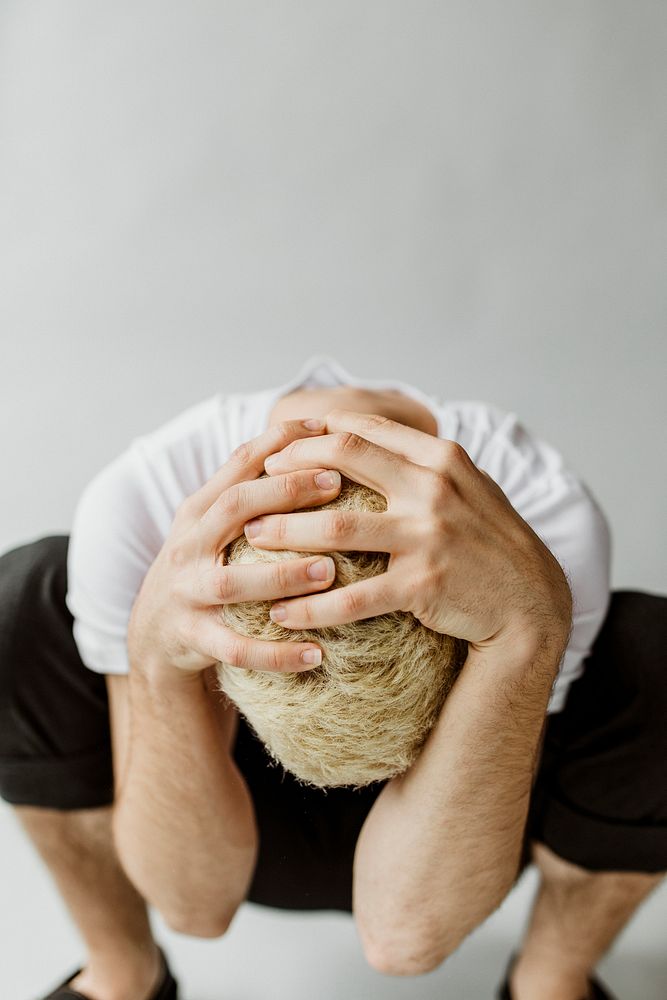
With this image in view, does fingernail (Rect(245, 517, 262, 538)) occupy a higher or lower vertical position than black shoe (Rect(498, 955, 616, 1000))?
higher

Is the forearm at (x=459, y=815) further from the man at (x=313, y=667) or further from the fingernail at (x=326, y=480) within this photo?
the fingernail at (x=326, y=480)

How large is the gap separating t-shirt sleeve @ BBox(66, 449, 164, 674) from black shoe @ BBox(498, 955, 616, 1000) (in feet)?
2.00

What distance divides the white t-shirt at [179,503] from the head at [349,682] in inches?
7.5

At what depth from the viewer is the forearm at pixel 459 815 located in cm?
81

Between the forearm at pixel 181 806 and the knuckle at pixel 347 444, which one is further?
the forearm at pixel 181 806

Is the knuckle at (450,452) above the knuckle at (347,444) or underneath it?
underneath

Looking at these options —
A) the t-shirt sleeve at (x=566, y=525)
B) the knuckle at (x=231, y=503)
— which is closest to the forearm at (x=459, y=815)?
the t-shirt sleeve at (x=566, y=525)

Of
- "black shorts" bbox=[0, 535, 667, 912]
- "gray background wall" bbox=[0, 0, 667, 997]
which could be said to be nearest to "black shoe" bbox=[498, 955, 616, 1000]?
"black shorts" bbox=[0, 535, 667, 912]

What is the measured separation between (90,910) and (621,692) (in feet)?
2.06

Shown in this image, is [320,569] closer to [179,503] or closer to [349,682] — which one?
[349,682]

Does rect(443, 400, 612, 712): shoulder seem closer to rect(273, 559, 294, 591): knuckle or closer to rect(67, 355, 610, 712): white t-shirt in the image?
rect(67, 355, 610, 712): white t-shirt

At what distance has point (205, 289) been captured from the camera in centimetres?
225

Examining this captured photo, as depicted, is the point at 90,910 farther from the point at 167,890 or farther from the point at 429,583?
the point at 429,583

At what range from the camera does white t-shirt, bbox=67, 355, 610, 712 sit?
0.97 metres
